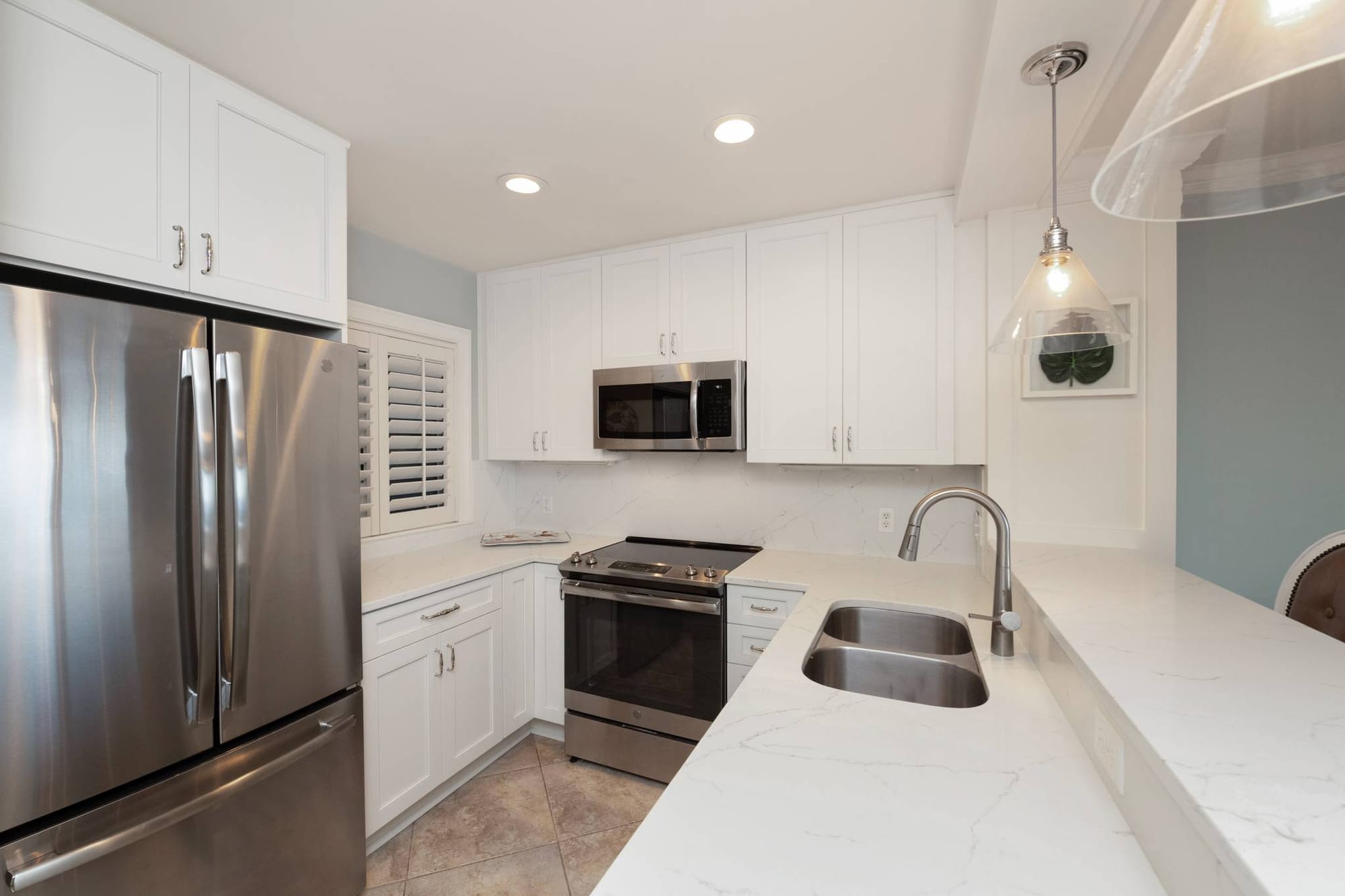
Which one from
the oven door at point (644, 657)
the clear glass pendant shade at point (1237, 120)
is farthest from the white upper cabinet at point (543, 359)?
the clear glass pendant shade at point (1237, 120)

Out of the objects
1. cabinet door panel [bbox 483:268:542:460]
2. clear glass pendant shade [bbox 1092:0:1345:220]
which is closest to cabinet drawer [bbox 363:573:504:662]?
cabinet door panel [bbox 483:268:542:460]

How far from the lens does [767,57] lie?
A: 141 centimetres

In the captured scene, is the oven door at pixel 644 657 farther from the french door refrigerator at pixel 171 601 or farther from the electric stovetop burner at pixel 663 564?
the french door refrigerator at pixel 171 601

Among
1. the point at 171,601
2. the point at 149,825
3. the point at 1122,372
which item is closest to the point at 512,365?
the point at 171,601

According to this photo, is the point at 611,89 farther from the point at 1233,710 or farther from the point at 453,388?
the point at 453,388

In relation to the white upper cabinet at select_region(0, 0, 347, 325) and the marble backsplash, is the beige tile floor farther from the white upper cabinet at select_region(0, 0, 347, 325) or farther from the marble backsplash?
the white upper cabinet at select_region(0, 0, 347, 325)

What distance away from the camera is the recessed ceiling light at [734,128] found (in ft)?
5.47

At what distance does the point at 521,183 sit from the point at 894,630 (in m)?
2.06

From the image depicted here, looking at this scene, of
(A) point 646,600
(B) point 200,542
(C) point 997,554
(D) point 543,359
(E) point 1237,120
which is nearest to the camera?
(E) point 1237,120

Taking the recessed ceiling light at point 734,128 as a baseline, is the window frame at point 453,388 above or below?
below

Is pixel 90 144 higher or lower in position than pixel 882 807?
higher

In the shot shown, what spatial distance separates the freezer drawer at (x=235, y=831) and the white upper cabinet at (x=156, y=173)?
3.86 feet

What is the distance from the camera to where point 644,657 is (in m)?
2.40

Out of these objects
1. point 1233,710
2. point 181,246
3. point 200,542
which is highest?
point 181,246
